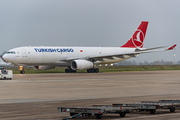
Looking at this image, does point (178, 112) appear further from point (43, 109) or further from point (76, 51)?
point (76, 51)

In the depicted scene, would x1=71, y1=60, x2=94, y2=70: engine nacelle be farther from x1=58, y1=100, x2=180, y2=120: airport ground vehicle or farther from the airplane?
x1=58, y1=100, x2=180, y2=120: airport ground vehicle

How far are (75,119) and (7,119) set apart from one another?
2.11 metres

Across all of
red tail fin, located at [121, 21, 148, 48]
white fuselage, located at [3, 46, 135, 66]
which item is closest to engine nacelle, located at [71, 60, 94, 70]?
white fuselage, located at [3, 46, 135, 66]

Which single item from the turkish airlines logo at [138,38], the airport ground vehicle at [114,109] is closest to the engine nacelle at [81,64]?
the turkish airlines logo at [138,38]

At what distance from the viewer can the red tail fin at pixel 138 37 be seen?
58812 mm

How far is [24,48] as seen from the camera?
1800 inches

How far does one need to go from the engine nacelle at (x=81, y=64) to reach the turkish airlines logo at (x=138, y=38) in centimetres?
1435

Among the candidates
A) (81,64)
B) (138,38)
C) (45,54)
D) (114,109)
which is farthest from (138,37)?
(114,109)

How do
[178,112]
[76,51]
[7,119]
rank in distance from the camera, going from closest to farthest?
[7,119] → [178,112] → [76,51]

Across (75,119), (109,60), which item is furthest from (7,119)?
(109,60)

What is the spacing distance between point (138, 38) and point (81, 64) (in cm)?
1773

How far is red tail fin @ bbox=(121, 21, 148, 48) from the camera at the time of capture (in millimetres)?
58812

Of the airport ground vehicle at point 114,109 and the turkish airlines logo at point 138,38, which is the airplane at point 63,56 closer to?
the turkish airlines logo at point 138,38

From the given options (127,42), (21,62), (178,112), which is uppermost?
(127,42)
